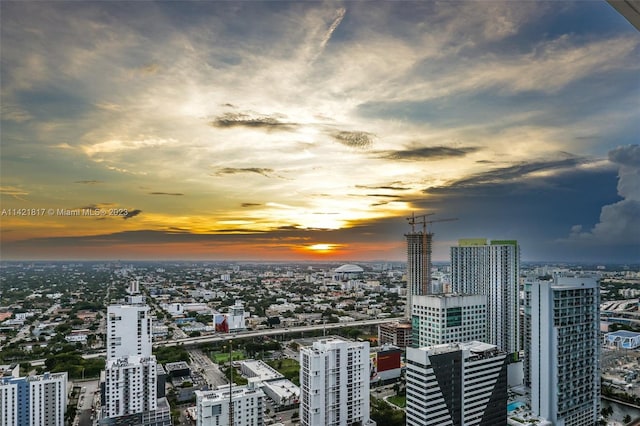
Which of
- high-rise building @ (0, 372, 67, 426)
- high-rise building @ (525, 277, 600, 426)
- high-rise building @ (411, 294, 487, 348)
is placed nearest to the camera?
high-rise building @ (0, 372, 67, 426)

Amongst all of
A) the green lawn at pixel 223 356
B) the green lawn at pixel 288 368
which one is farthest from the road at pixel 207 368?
the green lawn at pixel 288 368

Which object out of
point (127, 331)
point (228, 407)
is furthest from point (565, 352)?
point (127, 331)

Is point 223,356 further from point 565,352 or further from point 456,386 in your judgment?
point 565,352

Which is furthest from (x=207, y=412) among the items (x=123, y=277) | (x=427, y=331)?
(x=123, y=277)

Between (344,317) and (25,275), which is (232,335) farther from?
(25,275)

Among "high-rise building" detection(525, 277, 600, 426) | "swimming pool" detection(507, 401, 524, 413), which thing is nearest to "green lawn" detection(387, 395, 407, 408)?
"swimming pool" detection(507, 401, 524, 413)

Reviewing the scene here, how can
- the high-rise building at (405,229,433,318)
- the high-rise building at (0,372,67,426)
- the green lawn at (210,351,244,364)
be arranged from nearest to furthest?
the high-rise building at (0,372,67,426)
the green lawn at (210,351,244,364)
the high-rise building at (405,229,433,318)

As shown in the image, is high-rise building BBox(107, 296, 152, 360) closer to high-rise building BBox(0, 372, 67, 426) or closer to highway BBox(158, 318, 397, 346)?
high-rise building BBox(0, 372, 67, 426)
